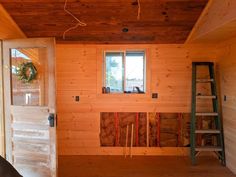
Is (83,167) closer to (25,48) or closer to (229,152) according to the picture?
(25,48)

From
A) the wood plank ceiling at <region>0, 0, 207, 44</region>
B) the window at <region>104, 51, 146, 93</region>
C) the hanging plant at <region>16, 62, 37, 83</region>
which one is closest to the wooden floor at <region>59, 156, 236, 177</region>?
the window at <region>104, 51, 146, 93</region>

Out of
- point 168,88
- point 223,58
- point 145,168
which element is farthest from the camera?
point 168,88

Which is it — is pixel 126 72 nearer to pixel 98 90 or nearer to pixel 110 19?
pixel 98 90

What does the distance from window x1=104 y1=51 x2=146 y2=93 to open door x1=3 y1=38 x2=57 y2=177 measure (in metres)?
1.60

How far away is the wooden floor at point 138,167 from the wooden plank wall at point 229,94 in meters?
0.31

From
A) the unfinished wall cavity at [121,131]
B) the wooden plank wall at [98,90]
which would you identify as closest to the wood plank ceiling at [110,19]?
the wooden plank wall at [98,90]

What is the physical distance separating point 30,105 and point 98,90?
4.92 feet

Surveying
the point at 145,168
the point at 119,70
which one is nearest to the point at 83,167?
the point at 145,168

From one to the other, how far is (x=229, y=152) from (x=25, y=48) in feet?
11.3

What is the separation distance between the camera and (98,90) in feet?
14.2

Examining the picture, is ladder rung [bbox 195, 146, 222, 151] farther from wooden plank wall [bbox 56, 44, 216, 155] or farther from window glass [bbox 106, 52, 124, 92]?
window glass [bbox 106, 52, 124, 92]

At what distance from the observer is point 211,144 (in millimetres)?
4348

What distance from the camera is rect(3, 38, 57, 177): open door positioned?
2.92 metres

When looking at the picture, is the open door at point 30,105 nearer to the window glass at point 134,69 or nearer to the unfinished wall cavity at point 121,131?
the unfinished wall cavity at point 121,131
